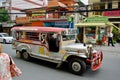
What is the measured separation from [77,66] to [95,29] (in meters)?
13.8

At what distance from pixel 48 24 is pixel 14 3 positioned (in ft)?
51.9

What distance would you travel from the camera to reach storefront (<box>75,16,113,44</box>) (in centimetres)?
2064

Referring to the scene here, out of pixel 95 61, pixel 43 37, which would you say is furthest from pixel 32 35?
pixel 95 61

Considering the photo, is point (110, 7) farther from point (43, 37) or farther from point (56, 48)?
point (56, 48)

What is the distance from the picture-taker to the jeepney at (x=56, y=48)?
7.84m

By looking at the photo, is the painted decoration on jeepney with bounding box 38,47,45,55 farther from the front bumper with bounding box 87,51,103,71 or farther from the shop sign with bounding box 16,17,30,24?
the shop sign with bounding box 16,17,30,24

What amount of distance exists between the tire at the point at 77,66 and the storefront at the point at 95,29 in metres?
13.0

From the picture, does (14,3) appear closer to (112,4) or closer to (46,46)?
(112,4)

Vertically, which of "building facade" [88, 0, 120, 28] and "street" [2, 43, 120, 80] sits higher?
"building facade" [88, 0, 120, 28]

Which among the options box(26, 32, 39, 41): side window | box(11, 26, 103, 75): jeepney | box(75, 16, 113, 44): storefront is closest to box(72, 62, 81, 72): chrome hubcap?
box(11, 26, 103, 75): jeepney

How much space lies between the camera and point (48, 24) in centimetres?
2580

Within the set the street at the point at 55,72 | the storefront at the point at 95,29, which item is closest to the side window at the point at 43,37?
the street at the point at 55,72

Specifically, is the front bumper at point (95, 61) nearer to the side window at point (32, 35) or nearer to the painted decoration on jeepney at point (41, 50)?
the painted decoration on jeepney at point (41, 50)

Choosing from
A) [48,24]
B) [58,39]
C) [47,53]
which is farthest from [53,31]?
[48,24]
